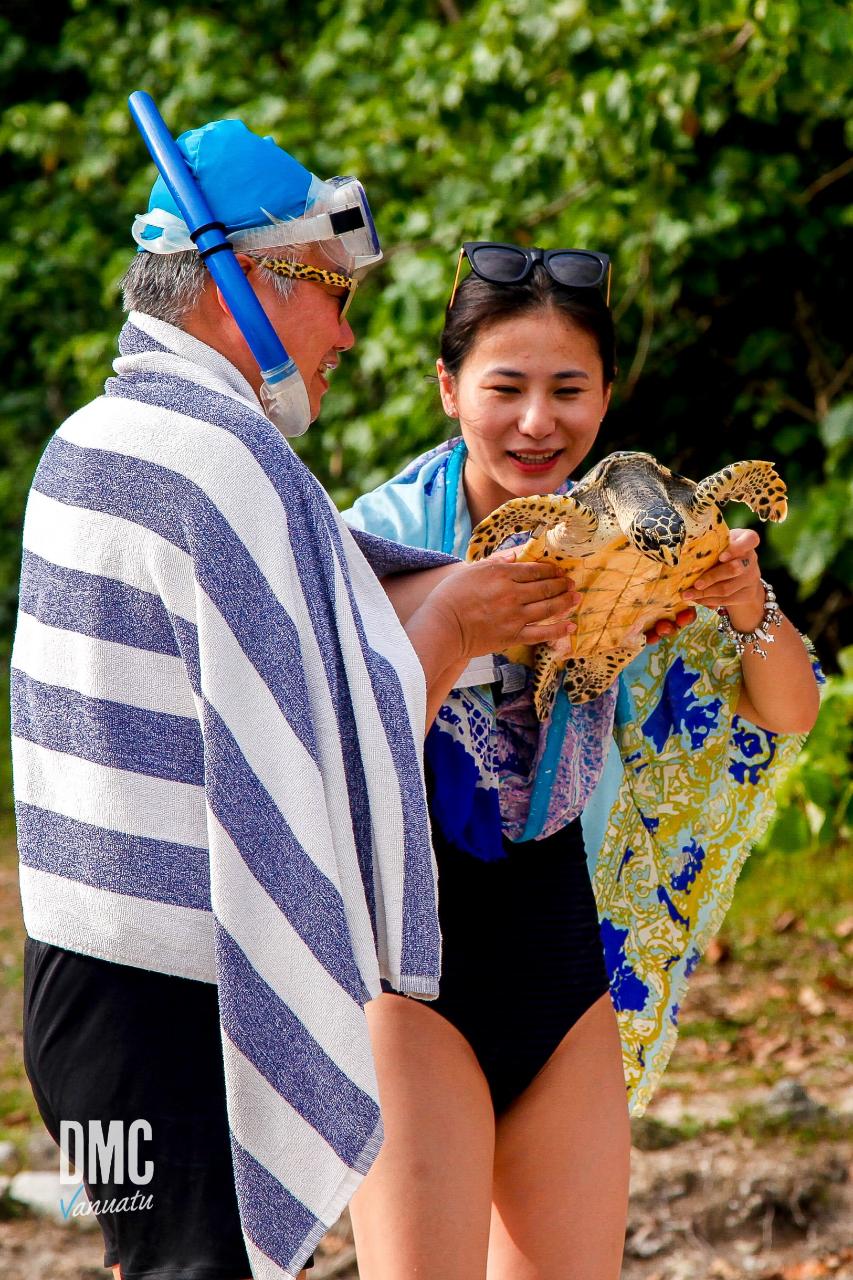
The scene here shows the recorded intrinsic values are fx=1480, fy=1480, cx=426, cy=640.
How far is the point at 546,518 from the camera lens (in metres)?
2.13

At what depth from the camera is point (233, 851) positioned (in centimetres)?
156

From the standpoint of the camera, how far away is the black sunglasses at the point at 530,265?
2338 mm

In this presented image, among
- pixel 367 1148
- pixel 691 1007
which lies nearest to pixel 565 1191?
pixel 367 1148

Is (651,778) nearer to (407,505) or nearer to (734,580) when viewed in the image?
(734,580)

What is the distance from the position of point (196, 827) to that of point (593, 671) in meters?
0.89

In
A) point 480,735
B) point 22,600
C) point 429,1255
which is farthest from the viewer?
point 480,735

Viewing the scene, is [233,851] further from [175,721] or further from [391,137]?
[391,137]

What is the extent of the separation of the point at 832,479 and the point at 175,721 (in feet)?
14.0

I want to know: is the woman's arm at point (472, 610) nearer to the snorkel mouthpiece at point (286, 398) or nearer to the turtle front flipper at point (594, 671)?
the turtle front flipper at point (594, 671)

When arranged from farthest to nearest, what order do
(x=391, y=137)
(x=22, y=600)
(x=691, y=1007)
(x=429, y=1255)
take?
(x=391, y=137)
(x=691, y=1007)
(x=429, y=1255)
(x=22, y=600)

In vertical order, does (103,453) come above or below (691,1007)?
above

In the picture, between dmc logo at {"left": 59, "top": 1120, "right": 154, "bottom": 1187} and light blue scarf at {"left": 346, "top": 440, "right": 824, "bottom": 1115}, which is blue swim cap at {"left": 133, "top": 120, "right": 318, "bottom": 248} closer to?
light blue scarf at {"left": 346, "top": 440, "right": 824, "bottom": 1115}

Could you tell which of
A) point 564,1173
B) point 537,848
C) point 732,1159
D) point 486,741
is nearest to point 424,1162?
point 564,1173

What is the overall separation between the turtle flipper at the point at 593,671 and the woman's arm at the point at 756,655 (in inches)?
6.0
